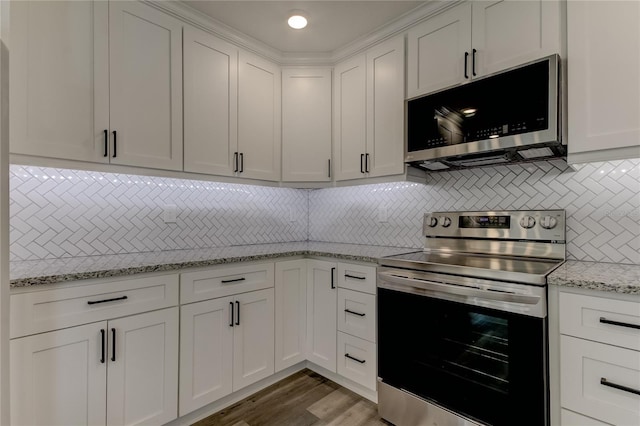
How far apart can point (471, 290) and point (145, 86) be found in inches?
82.4

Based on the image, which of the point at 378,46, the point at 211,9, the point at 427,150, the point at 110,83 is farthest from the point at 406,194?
the point at 110,83

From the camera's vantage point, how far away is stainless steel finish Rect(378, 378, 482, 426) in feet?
5.08

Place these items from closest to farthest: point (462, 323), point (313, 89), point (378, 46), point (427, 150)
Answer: point (462, 323) < point (427, 150) < point (378, 46) < point (313, 89)

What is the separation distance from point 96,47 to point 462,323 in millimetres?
2355

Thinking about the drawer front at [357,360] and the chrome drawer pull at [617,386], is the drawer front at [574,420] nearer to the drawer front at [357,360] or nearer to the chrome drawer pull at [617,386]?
the chrome drawer pull at [617,386]

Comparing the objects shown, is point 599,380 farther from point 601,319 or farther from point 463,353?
point 463,353

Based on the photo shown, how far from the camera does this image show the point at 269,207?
2.87 m

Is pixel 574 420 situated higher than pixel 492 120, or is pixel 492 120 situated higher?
pixel 492 120

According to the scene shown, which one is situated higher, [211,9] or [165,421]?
[211,9]

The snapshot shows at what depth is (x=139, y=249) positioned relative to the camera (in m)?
2.09

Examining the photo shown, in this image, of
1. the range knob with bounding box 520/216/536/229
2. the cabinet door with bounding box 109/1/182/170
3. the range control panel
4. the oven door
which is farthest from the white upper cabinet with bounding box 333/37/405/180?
the cabinet door with bounding box 109/1/182/170

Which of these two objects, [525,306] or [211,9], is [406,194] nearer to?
[525,306]

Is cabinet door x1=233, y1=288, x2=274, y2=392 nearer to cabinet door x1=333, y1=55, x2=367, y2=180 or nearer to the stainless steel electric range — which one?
the stainless steel electric range

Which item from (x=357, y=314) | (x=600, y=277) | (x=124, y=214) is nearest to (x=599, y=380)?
(x=600, y=277)
